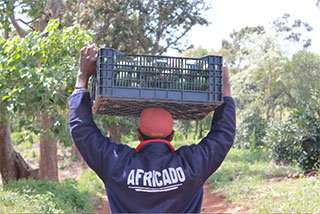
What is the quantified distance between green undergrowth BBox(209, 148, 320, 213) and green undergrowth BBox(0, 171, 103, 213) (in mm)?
4006

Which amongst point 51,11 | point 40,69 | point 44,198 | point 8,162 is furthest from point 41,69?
point 51,11

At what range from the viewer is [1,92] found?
21.3ft

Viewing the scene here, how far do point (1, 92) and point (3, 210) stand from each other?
2.04 metres

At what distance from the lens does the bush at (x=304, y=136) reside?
37.4 feet

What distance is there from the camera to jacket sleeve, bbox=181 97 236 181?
246cm

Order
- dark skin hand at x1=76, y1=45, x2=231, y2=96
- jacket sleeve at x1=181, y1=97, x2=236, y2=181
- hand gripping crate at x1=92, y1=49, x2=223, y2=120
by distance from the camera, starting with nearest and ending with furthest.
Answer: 1. jacket sleeve at x1=181, y1=97, x2=236, y2=181
2. hand gripping crate at x1=92, y1=49, x2=223, y2=120
3. dark skin hand at x1=76, y1=45, x2=231, y2=96

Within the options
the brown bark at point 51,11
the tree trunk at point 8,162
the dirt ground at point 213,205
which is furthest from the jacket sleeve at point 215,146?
the brown bark at point 51,11

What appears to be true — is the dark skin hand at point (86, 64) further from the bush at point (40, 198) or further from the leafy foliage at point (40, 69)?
the bush at point (40, 198)

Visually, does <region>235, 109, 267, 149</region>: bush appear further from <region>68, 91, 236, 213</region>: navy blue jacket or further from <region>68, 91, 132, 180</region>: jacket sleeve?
<region>68, 91, 132, 180</region>: jacket sleeve

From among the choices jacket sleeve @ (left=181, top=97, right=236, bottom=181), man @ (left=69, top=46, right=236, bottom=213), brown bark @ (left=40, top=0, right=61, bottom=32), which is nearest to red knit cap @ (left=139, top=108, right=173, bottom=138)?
man @ (left=69, top=46, right=236, bottom=213)

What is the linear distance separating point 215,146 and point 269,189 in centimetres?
810

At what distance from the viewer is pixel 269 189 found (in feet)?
32.9

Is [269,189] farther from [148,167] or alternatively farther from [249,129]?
[249,129]

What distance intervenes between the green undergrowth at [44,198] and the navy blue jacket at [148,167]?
4929 mm
